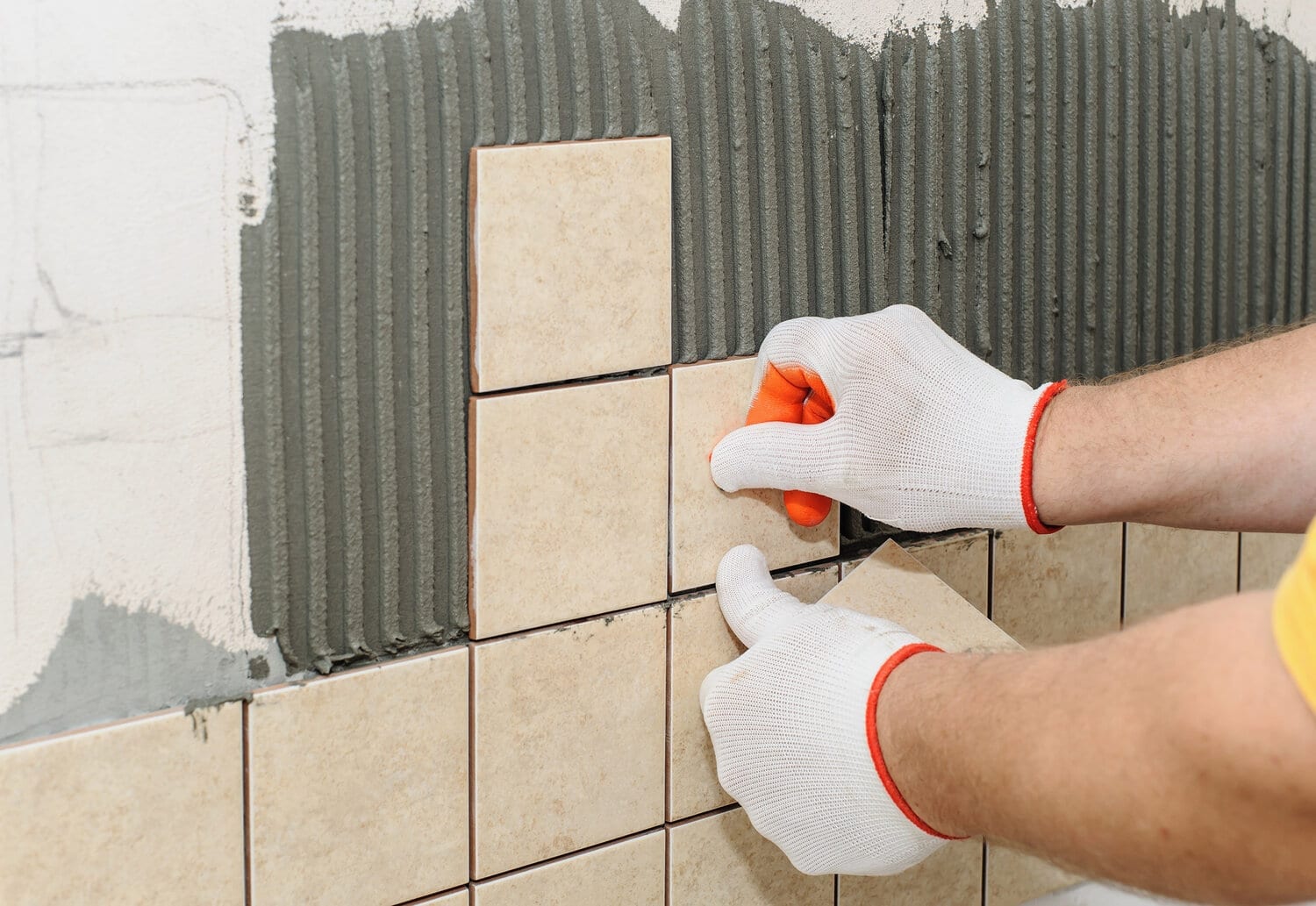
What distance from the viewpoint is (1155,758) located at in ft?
2.56

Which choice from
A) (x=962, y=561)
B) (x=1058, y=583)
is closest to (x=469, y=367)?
(x=962, y=561)

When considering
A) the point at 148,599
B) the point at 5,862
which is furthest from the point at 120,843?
the point at 148,599

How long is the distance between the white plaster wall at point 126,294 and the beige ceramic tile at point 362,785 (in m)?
0.12

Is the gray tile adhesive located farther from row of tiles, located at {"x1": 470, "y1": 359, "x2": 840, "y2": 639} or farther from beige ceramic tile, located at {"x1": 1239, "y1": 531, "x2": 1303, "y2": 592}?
beige ceramic tile, located at {"x1": 1239, "y1": 531, "x2": 1303, "y2": 592}

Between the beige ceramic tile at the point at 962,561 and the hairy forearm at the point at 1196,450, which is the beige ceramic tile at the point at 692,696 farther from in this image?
the hairy forearm at the point at 1196,450

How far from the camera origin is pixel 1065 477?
1.21 meters

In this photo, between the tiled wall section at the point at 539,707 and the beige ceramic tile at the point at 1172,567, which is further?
the beige ceramic tile at the point at 1172,567

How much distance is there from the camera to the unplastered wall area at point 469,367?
96 centimetres

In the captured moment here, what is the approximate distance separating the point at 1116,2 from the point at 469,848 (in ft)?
3.87

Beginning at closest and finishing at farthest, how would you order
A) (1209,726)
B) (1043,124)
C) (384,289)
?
(1209,726)
(384,289)
(1043,124)

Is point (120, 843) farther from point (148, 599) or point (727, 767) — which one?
point (727, 767)

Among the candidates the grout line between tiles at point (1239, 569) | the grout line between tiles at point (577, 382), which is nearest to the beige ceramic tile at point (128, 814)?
the grout line between tiles at point (577, 382)

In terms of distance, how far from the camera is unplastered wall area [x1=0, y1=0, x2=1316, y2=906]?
0.96m

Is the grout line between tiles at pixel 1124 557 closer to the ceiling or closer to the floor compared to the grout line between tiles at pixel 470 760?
closer to the ceiling
